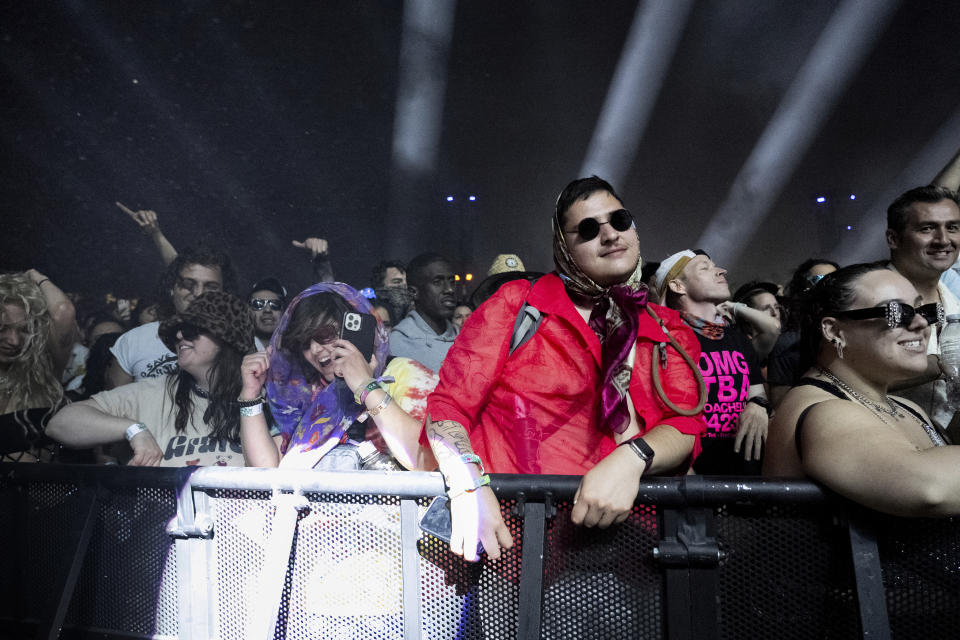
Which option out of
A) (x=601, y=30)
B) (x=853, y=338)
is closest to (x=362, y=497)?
(x=853, y=338)

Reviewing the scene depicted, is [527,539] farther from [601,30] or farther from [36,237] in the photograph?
[36,237]


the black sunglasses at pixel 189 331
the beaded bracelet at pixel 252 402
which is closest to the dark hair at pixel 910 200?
the beaded bracelet at pixel 252 402

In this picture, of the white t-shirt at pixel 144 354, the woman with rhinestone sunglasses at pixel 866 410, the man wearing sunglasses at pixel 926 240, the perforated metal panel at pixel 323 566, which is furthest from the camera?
the white t-shirt at pixel 144 354

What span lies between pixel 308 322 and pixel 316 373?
8.0 inches

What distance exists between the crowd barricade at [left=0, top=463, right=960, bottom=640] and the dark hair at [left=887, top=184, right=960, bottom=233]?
1833 mm

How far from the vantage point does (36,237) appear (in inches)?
342

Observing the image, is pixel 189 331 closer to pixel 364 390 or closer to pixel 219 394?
pixel 219 394

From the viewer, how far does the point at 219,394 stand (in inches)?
109

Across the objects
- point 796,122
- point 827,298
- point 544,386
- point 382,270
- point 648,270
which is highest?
point 796,122

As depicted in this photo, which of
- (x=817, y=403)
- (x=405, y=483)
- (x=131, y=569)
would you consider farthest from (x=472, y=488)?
(x=131, y=569)

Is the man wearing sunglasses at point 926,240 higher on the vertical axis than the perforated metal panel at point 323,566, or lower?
higher

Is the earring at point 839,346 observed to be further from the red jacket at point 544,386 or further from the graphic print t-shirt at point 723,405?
the graphic print t-shirt at point 723,405

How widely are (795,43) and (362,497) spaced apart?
8787 mm

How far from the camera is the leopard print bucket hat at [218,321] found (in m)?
2.89
